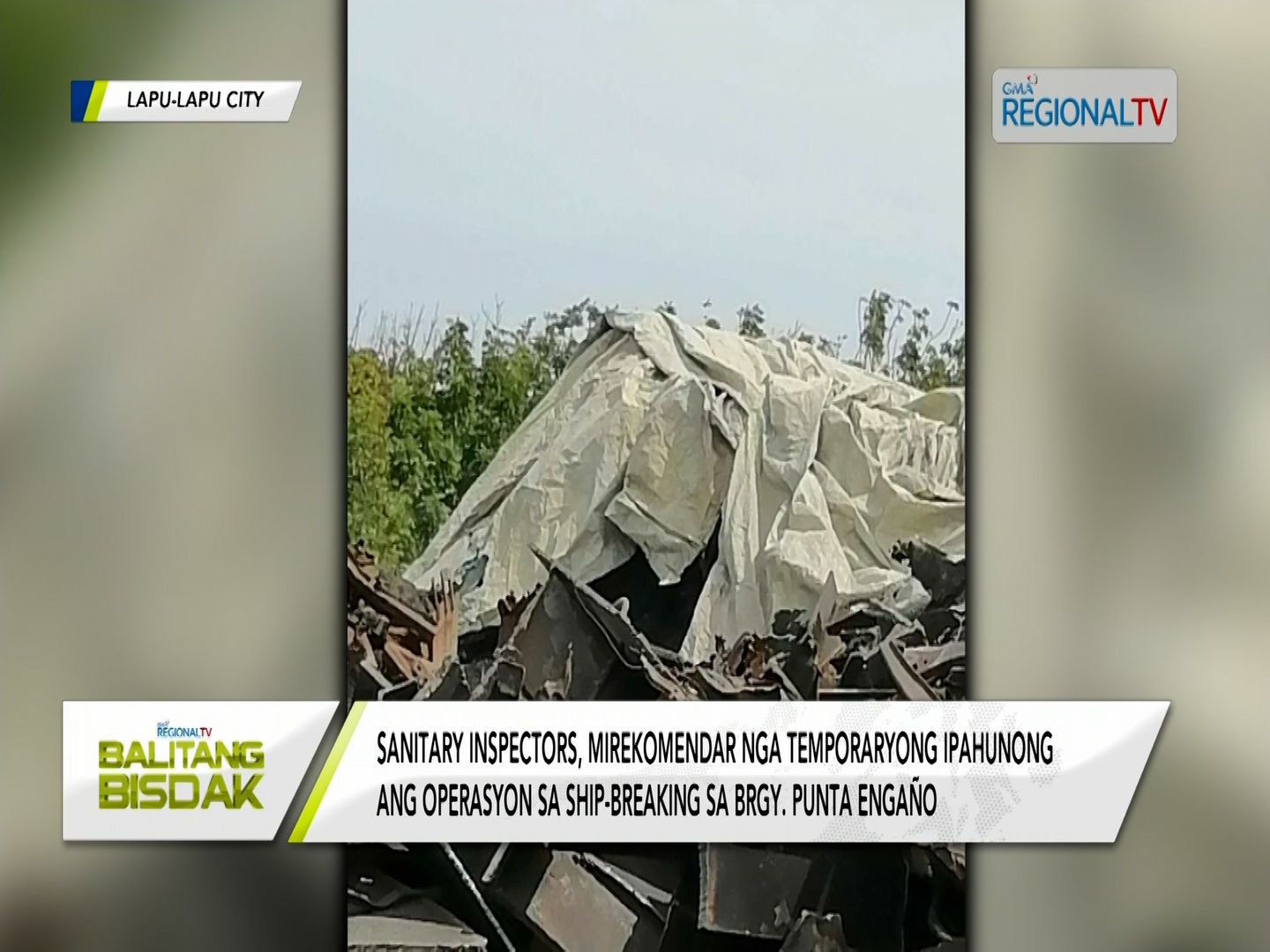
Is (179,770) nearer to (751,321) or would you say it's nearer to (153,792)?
(153,792)

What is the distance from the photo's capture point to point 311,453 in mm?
1312

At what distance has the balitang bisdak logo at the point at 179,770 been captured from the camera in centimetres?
131

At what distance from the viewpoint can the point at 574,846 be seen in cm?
130

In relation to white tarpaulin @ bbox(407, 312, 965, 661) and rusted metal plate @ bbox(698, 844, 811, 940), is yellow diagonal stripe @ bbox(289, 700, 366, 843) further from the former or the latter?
rusted metal plate @ bbox(698, 844, 811, 940)

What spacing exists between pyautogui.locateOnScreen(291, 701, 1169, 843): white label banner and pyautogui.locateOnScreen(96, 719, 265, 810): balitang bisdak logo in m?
0.11

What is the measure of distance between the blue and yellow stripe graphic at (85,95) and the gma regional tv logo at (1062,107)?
1.26 meters

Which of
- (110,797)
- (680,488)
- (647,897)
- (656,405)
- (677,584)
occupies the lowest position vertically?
(647,897)

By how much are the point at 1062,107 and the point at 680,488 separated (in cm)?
77

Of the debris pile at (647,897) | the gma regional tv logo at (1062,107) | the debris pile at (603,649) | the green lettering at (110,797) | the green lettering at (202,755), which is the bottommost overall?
the debris pile at (647,897)

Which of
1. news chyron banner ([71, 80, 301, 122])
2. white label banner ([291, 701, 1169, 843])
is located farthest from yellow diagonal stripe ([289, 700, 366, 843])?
news chyron banner ([71, 80, 301, 122])

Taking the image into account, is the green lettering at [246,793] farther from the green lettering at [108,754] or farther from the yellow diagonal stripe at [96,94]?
the yellow diagonal stripe at [96,94]

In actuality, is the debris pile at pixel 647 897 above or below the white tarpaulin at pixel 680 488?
below

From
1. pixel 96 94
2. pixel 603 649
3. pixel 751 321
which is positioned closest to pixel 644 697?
pixel 603 649

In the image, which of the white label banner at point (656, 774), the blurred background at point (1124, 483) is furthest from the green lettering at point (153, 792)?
the blurred background at point (1124, 483)
